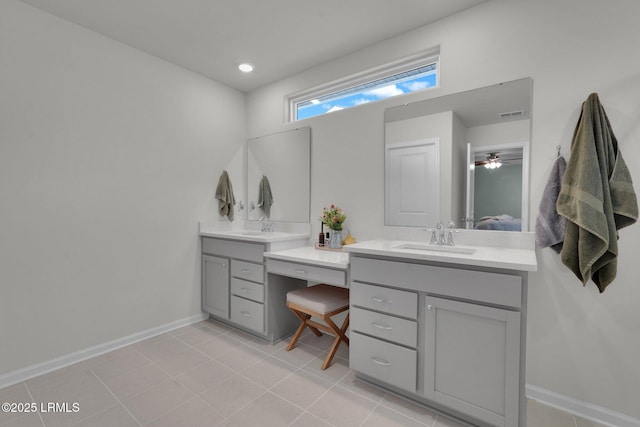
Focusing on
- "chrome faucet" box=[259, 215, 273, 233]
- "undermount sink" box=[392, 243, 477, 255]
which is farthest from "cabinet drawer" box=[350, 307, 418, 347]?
"chrome faucet" box=[259, 215, 273, 233]

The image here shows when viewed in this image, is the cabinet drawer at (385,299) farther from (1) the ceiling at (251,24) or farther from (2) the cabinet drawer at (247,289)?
(1) the ceiling at (251,24)

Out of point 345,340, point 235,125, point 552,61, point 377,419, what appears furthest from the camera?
point 235,125

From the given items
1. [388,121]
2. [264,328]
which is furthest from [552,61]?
[264,328]

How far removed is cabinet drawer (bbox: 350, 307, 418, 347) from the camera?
1687 millimetres

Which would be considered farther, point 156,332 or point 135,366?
point 156,332

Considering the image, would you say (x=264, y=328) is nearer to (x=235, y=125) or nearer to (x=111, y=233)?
(x=111, y=233)

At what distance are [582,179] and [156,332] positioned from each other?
334 centimetres

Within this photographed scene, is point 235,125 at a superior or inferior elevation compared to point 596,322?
superior

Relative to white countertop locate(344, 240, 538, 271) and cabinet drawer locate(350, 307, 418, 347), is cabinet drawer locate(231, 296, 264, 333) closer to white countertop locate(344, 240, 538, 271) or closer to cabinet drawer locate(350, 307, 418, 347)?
cabinet drawer locate(350, 307, 418, 347)

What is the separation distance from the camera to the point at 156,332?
2713 mm

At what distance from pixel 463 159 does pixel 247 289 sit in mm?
2020

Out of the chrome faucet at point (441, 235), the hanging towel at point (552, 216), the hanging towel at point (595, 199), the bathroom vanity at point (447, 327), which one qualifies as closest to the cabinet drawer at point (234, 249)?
the bathroom vanity at point (447, 327)

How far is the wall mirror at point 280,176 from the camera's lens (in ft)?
9.64

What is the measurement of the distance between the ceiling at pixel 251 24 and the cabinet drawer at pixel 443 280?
1731 mm
